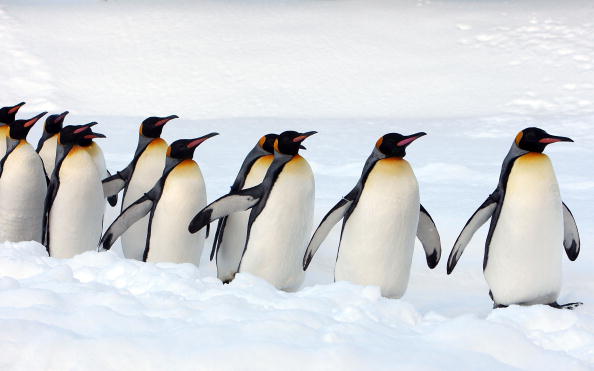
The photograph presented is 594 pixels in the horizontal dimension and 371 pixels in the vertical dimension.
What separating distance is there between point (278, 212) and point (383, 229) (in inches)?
18.0

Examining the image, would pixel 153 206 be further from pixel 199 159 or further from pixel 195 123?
pixel 195 123

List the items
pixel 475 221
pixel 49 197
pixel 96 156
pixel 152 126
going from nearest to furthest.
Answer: pixel 475 221, pixel 49 197, pixel 152 126, pixel 96 156

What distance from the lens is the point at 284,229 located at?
3.82m

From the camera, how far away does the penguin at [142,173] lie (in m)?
4.45

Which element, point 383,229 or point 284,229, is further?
point 284,229

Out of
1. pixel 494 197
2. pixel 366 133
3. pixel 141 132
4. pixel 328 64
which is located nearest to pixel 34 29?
pixel 328 64

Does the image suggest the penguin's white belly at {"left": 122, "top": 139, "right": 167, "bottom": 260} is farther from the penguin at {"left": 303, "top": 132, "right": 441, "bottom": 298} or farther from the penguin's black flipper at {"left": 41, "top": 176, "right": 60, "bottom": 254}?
the penguin at {"left": 303, "top": 132, "right": 441, "bottom": 298}

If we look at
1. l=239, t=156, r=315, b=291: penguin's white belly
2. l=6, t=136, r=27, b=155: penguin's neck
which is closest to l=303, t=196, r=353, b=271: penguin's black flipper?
l=239, t=156, r=315, b=291: penguin's white belly

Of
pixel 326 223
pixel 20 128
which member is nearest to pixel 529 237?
pixel 326 223

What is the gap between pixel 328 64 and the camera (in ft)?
46.2

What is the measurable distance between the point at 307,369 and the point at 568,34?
45.1 ft

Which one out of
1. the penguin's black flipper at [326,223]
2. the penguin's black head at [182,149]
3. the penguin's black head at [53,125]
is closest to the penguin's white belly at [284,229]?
the penguin's black flipper at [326,223]

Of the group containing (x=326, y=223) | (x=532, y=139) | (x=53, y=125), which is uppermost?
(x=532, y=139)

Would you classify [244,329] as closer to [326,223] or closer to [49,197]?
[326,223]
